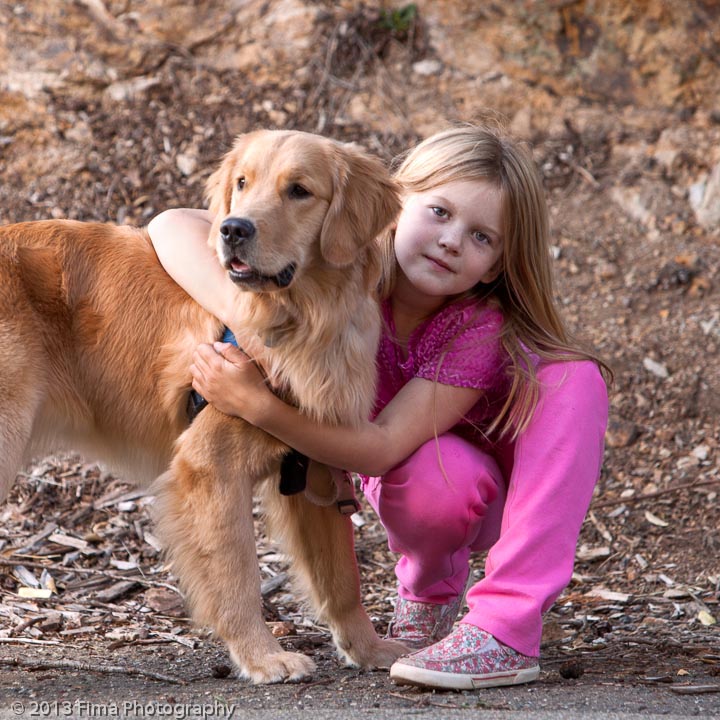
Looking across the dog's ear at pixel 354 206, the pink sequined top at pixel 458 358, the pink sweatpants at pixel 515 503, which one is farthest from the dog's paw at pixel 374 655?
the dog's ear at pixel 354 206

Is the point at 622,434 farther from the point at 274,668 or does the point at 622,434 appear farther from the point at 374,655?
the point at 274,668

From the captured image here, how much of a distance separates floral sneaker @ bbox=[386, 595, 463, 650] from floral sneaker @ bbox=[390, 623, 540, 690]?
1.78 feet

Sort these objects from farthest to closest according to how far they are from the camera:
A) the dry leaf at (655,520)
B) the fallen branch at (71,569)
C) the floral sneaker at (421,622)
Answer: the dry leaf at (655,520), the fallen branch at (71,569), the floral sneaker at (421,622)

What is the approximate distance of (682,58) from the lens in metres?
5.89

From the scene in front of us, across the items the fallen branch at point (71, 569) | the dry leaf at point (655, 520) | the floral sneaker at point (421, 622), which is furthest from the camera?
the dry leaf at point (655, 520)

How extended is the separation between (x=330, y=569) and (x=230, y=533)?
473 millimetres

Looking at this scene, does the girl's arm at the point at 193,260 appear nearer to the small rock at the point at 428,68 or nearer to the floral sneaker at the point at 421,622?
the floral sneaker at the point at 421,622

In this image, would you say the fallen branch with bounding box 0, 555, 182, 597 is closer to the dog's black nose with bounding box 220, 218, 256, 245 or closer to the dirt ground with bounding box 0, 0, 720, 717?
the dirt ground with bounding box 0, 0, 720, 717

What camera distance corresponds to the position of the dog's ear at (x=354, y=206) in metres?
2.82

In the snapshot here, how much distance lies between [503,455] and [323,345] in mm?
760

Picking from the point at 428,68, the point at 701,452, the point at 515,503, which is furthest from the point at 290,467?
the point at 428,68

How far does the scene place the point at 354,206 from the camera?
2846mm

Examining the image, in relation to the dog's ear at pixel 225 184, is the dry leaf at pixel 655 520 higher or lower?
lower


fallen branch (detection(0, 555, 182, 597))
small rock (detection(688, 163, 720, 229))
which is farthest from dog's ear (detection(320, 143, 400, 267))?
small rock (detection(688, 163, 720, 229))
